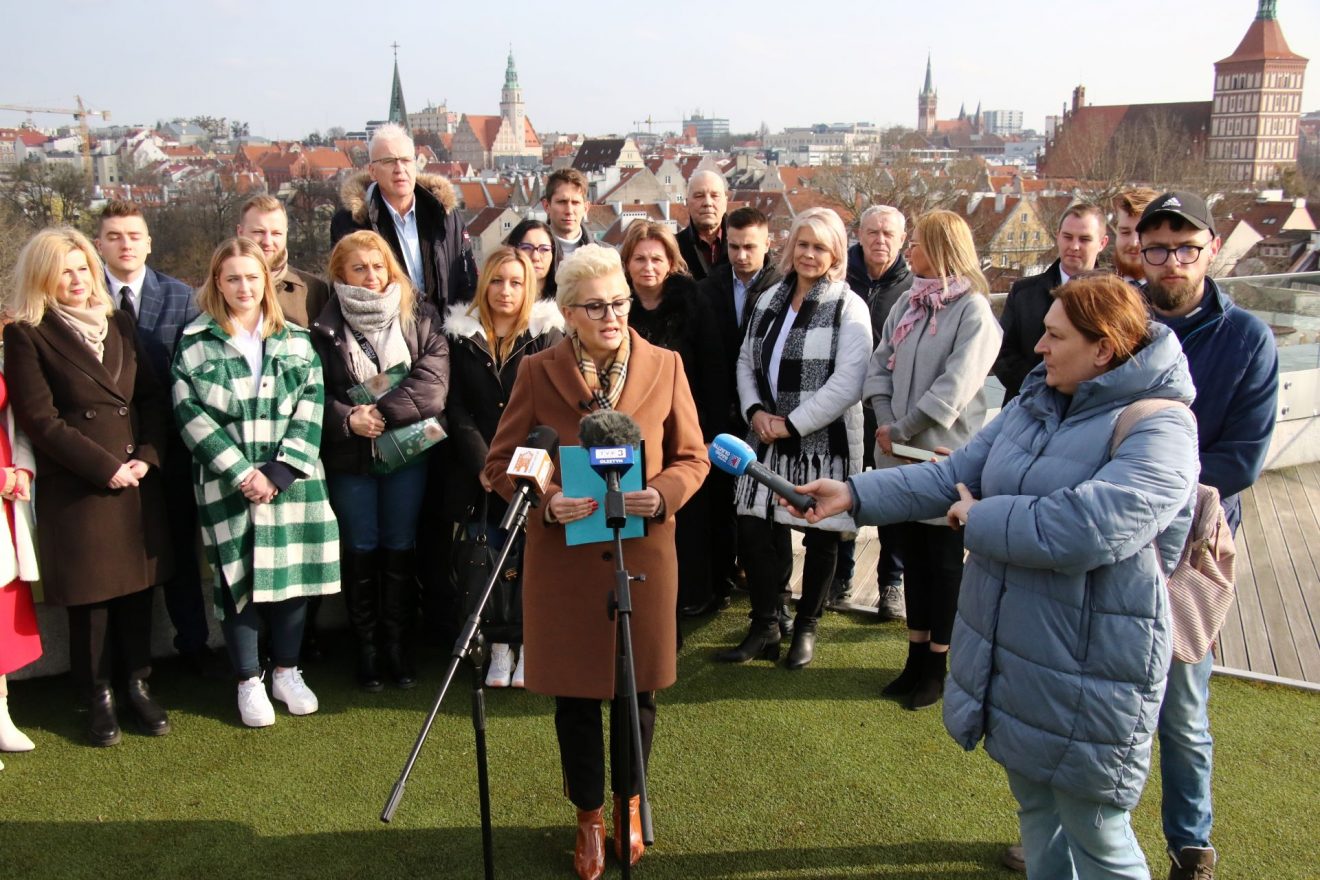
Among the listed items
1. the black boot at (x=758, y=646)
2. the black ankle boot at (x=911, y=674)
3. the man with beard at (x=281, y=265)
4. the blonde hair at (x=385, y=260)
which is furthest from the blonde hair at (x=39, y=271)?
the black ankle boot at (x=911, y=674)

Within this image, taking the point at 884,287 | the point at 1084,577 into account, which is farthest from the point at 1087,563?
the point at 884,287

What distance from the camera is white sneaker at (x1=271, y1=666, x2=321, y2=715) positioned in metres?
4.31

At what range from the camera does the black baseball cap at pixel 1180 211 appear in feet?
9.41

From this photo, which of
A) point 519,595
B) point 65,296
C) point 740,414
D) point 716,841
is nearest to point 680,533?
point 740,414

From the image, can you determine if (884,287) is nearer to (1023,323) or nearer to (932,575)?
(1023,323)

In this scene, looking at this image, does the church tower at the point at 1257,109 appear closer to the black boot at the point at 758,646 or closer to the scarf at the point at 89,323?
the black boot at the point at 758,646

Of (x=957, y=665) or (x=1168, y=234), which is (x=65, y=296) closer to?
(x=957, y=665)

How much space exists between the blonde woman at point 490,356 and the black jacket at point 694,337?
468 mm

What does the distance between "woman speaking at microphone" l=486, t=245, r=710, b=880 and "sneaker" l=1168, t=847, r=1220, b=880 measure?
1.58 metres

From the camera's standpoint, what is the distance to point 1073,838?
2.52 metres

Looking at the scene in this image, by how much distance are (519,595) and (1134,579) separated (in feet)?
8.01

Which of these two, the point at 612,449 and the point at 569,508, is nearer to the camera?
the point at 612,449

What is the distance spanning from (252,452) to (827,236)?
8.41 feet

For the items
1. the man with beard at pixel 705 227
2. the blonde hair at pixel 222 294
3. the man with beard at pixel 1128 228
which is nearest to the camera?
the man with beard at pixel 1128 228
